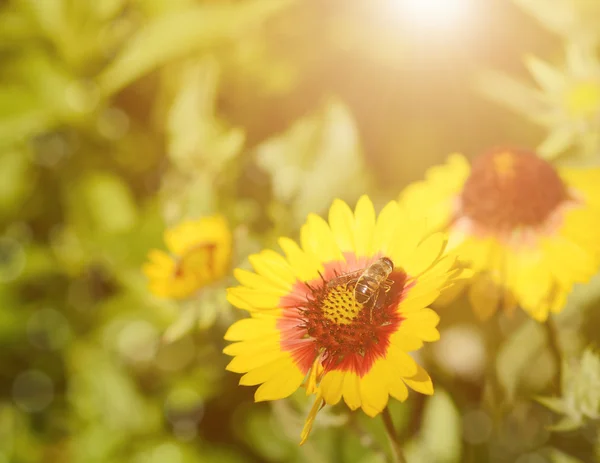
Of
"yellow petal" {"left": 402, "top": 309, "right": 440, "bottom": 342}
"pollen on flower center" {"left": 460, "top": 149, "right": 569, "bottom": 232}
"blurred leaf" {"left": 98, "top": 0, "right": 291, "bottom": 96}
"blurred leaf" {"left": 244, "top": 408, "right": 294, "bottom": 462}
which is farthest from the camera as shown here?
"blurred leaf" {"left": 98, "top": 0, "right": 291, "bottom": 96}

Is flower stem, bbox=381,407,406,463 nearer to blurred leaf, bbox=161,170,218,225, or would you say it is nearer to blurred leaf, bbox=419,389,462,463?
blurred leaf, bbox=419,389,462,463

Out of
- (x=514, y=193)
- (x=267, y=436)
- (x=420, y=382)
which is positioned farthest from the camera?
(x=267, y=436)

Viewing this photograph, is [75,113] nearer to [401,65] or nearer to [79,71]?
[79,71]

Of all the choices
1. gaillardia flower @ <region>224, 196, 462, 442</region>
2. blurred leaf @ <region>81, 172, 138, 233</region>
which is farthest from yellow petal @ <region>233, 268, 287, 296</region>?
blurred leaf @ <region>81, 172, 138, 233</region>

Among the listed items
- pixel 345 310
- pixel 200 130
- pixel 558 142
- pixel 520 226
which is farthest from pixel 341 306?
pixel 200 130

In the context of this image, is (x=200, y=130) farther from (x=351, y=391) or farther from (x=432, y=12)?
(x=351, y=391)

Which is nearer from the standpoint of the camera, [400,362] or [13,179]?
[400,362]

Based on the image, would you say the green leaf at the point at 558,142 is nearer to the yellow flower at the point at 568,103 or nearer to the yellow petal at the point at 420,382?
the yellow flower at the point at 568,103
